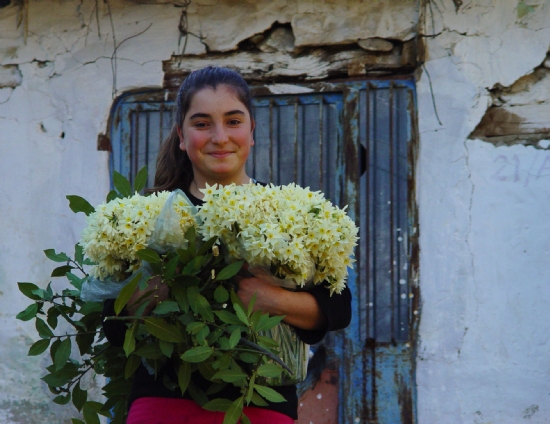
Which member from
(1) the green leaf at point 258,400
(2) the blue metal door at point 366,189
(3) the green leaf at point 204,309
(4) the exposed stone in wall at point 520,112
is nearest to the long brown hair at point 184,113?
(3) the green leaf at point 204,309

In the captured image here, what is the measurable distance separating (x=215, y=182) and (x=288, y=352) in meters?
0.63

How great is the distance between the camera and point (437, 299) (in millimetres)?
4223

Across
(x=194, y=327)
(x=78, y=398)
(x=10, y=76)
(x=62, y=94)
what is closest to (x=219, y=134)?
(x=194, y=327)

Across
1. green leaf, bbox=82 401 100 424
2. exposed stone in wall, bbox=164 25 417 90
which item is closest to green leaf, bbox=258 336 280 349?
green leaf, bbox=82 401 100 424

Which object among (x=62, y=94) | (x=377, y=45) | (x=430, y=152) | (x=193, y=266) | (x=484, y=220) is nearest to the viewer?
(x=193, y=266)

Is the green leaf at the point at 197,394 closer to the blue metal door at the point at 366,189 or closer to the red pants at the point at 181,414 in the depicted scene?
the red pants at the point at 181,414

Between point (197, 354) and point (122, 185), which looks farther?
point (122, 185)

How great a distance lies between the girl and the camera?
2.28 metres

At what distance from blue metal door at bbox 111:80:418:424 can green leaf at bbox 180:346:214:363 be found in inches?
89.7

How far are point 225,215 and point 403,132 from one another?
2.41m

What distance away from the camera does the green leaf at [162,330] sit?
84.6 inches

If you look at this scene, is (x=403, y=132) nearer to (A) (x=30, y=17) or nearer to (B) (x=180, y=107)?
(B) (x=180, y=107)

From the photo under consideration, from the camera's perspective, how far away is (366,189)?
14.4 ft

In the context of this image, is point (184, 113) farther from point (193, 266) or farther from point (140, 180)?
point (193, 266)
